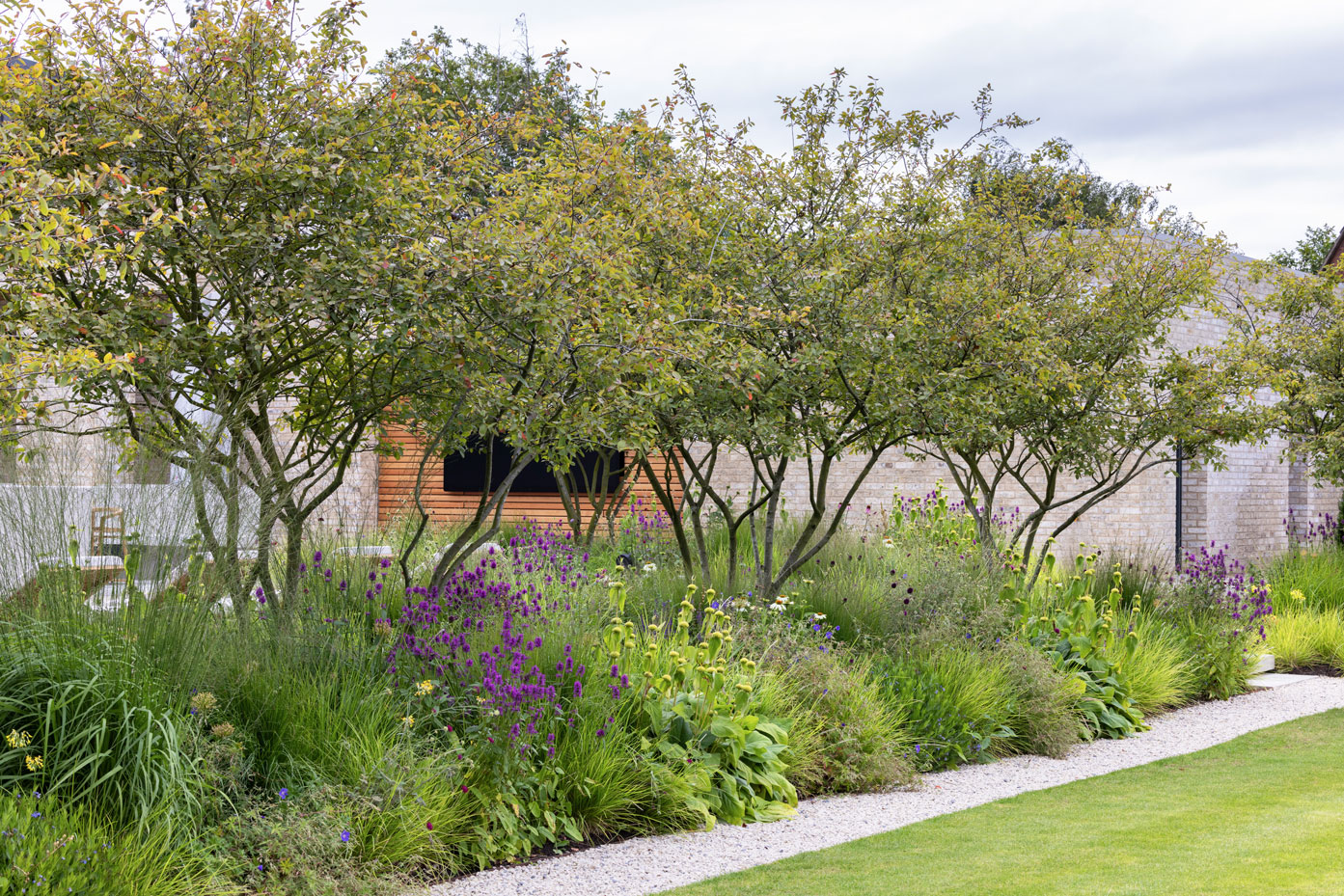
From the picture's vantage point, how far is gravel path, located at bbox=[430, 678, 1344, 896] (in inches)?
163

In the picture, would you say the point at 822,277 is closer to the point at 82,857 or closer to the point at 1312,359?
the point at 82,857

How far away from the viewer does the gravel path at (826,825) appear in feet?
13.6

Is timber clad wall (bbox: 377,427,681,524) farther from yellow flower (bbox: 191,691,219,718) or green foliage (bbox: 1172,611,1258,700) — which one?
yellow flower (bbox: 191,691,219,718)

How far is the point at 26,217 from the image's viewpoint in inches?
135

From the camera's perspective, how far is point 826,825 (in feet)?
16.4

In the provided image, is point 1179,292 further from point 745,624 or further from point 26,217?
point 26,217

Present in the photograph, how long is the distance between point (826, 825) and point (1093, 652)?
130 inches

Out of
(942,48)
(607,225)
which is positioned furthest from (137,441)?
(942,48)

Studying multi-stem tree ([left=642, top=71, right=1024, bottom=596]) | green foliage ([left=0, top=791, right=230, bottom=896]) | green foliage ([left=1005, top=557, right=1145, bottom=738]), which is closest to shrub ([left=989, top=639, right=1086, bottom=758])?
green foliage ([left=1005, top=557, right=1145, bottom=738])

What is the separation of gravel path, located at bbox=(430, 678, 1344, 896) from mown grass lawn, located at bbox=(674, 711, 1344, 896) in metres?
0.14

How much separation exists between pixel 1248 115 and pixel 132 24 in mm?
14980

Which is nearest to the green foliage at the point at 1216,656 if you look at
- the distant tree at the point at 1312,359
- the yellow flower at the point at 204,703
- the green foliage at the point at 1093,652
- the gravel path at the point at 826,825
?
the gravel path at the point at 826,825

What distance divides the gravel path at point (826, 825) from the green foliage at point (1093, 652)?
0.18 m

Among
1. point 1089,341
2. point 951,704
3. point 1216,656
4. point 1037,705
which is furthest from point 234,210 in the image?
point 1216,656
